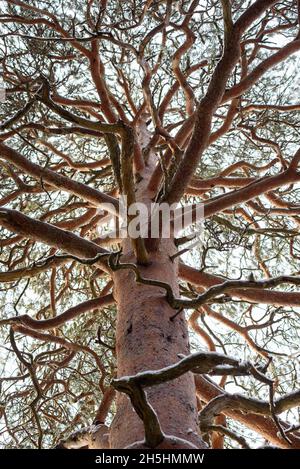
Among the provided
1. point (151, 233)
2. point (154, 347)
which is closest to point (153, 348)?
point (154, 347)

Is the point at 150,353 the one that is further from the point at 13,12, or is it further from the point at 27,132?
the point at 13,12

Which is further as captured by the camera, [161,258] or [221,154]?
[221,154]

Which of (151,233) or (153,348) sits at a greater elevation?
(151,233)

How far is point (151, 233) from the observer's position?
86.6 inches

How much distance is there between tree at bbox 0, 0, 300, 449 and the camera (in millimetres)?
1404

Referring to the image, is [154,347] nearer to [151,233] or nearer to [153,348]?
[153,348]

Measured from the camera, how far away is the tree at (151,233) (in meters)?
1.40

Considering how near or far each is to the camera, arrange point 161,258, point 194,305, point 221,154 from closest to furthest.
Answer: point 194,305 < point 161,258 < point 221,154

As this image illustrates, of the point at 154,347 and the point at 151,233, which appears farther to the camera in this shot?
the point at 151,233

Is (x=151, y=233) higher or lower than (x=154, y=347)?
higher
